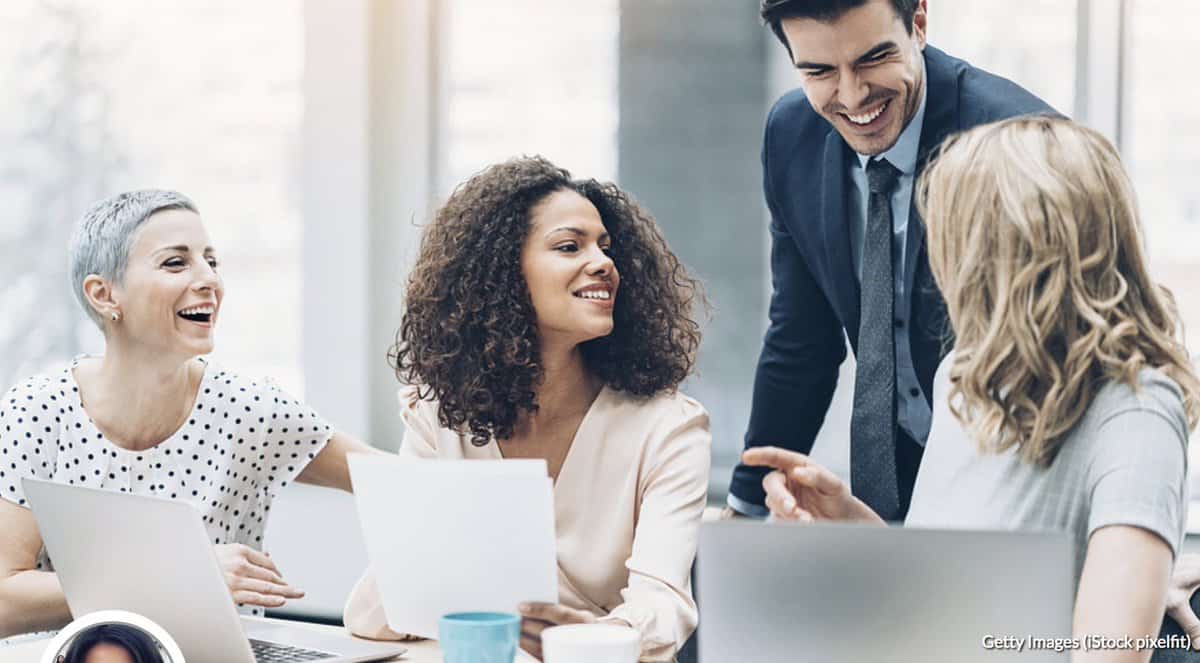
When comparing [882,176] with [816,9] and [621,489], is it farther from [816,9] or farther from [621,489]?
[621,489]

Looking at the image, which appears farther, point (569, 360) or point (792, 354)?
point (792, 354)

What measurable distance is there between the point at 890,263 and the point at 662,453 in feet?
1.53

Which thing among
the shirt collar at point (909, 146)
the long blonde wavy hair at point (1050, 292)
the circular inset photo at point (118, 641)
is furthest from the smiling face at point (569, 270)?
the circular inset photo at point (118, 641)

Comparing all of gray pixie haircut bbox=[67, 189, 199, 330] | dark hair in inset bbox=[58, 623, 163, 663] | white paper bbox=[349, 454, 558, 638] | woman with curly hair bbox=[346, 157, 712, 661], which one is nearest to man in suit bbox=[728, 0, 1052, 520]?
woman with curly hair bbox=[346, 157, 712, 661]

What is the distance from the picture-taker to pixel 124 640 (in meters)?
1.30

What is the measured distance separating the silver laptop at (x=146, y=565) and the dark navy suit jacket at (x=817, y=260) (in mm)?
1000

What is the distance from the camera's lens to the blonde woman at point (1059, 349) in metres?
1.28

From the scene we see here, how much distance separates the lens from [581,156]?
3.01 metres

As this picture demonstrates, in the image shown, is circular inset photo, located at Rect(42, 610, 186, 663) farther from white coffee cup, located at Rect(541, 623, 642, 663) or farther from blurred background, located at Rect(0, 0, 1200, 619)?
blurred background, located at Rect(0, 0, 1200, 619)

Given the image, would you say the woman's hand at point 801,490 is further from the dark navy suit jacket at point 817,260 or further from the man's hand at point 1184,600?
the dark navy suit jacket at point 817,260

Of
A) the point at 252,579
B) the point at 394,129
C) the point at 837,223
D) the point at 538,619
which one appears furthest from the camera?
the point at 394,129

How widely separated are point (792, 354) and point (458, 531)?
1079 mm

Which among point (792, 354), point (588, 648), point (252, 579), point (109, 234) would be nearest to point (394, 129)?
point (109, 234)

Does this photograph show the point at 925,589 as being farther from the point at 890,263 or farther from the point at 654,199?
the point at 654,199
